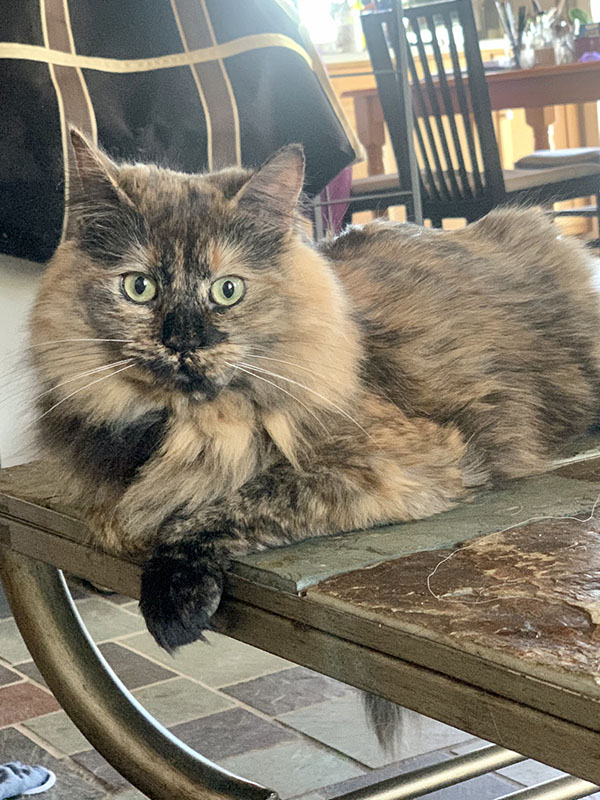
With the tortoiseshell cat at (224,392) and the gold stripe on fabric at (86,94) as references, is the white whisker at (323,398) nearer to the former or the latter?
the tortoiseshell cat at (224,392)

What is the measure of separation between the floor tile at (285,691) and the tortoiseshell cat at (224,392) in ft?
2.96

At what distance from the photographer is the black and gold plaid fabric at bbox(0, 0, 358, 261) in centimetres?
212

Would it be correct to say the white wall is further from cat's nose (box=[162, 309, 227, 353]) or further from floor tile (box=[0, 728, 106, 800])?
cat's nose (box=[162, 309, 227, 353])

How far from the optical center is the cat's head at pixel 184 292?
116 centimetres

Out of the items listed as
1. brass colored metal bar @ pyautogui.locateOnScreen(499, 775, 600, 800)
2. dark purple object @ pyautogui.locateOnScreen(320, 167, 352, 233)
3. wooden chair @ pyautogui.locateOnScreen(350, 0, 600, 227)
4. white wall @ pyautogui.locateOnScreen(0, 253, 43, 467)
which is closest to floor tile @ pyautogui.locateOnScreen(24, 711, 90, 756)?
white wall @ pyautogui.locateOnScreen(0, 253, 43, 467)

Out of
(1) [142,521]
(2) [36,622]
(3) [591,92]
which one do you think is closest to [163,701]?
(2) [36,622]

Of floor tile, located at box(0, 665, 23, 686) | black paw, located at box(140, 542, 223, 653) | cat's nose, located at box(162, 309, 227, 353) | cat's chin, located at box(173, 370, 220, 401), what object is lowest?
floor tile, located at box(0, 665, 23, 686)

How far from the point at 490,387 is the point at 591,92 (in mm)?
3584

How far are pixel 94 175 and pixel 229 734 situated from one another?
115 cm

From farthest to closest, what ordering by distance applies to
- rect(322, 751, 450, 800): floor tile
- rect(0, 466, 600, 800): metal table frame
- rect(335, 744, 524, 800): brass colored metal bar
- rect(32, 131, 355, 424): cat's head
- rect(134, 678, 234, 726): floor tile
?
rect(134, 678, 234, 726): floor tile < rect(322, 751, 450, 800): floor tile < rect(335, 744, 524, 800): brass colored metal bar < rect(32, 131, 355, 424): cat's head < rect(0, 466, 600, 800): metal table frame

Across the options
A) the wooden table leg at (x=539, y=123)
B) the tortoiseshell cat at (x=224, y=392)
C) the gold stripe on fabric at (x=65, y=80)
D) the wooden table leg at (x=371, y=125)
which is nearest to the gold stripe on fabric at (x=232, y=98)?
the gold stripe on fabric at (x=65, y=80)

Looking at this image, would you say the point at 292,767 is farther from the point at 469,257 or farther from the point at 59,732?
the point at 469,257

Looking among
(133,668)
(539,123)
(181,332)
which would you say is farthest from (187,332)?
(539,123)

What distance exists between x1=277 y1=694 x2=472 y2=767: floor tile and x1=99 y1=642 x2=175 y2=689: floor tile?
0.33m
